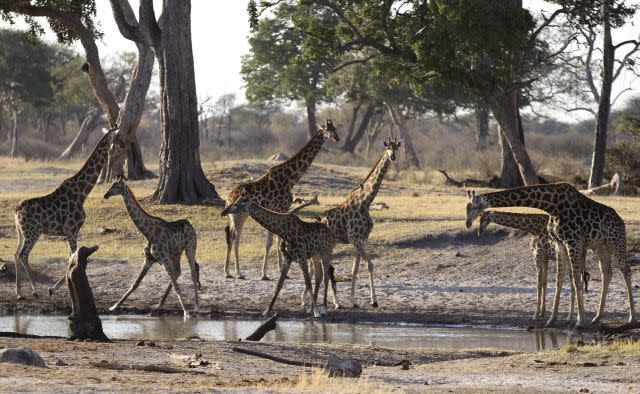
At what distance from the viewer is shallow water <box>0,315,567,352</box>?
47.7ft

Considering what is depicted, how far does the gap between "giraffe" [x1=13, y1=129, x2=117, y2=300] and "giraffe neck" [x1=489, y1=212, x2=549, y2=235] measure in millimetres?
6383

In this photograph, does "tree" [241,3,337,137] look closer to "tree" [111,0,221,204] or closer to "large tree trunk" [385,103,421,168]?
"large tree trunk" [385,103,421,168]

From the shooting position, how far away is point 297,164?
19766 mm

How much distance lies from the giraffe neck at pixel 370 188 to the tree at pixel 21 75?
48.6 meters

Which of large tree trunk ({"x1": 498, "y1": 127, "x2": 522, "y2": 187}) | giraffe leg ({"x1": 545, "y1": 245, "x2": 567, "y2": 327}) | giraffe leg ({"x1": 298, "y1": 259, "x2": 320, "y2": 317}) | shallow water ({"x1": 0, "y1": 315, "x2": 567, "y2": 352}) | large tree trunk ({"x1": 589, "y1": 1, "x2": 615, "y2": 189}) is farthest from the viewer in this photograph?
large tree trunk ({"x1": 498, "y1": 127, "x2": 522, "y2": 187})

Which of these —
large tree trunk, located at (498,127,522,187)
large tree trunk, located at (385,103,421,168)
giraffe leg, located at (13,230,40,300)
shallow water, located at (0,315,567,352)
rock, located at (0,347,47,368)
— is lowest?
shallow water, located at (0,315,567,352)

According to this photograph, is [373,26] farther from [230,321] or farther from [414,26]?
[230,321]

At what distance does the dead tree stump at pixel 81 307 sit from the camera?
41.9 ft

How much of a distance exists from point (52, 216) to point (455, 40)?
13.2 m

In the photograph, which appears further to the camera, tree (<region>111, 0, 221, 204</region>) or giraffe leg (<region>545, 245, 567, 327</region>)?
tree (<region>111, 0, 221, 204</region>)

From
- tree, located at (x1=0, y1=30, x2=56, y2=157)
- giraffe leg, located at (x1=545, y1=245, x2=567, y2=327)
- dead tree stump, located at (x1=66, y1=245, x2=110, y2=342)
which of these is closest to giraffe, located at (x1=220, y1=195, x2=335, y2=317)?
giraffe leg, located at (x1=545, y1=245, x2=567, y2=327)

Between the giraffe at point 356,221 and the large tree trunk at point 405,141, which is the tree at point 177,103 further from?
the large tree trunk at point 405,141

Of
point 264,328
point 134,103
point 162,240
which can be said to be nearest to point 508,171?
point 134,103

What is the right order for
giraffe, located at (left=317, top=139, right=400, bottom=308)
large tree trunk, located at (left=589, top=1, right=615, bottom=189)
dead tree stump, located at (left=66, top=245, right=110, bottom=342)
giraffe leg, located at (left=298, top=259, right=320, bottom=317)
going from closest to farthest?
dead tree stump, located at (left=66, top=245, right=110, bottom=342) → giraffe leg, located at (left=298, top=259, right=320, bottom=317) → giraffe, located at (left=317, top=139, right=400, bottom=308) → large tree trunk, located at (left=589, top=1, right=615, bottom=189)
